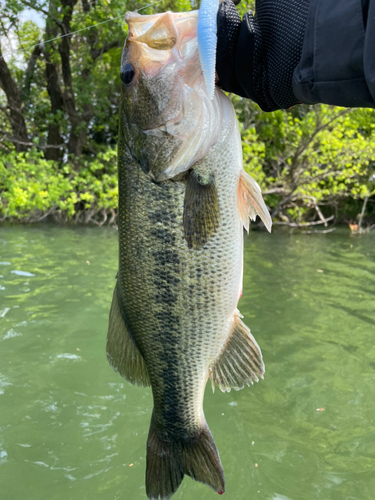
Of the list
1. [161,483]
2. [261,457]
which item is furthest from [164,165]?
[261,457]

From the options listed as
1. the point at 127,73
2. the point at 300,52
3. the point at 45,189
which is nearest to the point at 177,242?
the point at 127,73

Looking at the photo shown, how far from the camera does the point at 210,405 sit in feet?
10.4

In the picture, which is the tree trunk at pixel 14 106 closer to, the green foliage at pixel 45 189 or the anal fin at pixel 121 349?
the green foliage at pixel 45 189

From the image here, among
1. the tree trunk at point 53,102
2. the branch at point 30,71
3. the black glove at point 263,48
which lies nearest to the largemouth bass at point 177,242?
the black glove at point 263,48

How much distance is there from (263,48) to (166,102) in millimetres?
415

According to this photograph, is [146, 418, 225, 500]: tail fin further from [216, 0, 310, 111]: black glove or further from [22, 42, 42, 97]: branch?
[22, 42, 42, 97]: branch

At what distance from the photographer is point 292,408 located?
3113 mm

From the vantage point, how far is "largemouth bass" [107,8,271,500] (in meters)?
1.56

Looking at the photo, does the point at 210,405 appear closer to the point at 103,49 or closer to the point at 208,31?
the point at 208,31

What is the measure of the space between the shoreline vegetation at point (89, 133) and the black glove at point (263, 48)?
1118cm

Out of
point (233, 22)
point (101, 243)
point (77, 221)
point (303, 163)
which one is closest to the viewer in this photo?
point (233, 22)

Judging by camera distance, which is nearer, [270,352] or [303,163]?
[270,352]

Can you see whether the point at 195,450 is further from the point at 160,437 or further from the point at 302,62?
the point at 302,62

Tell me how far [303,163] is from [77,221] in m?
8.83
